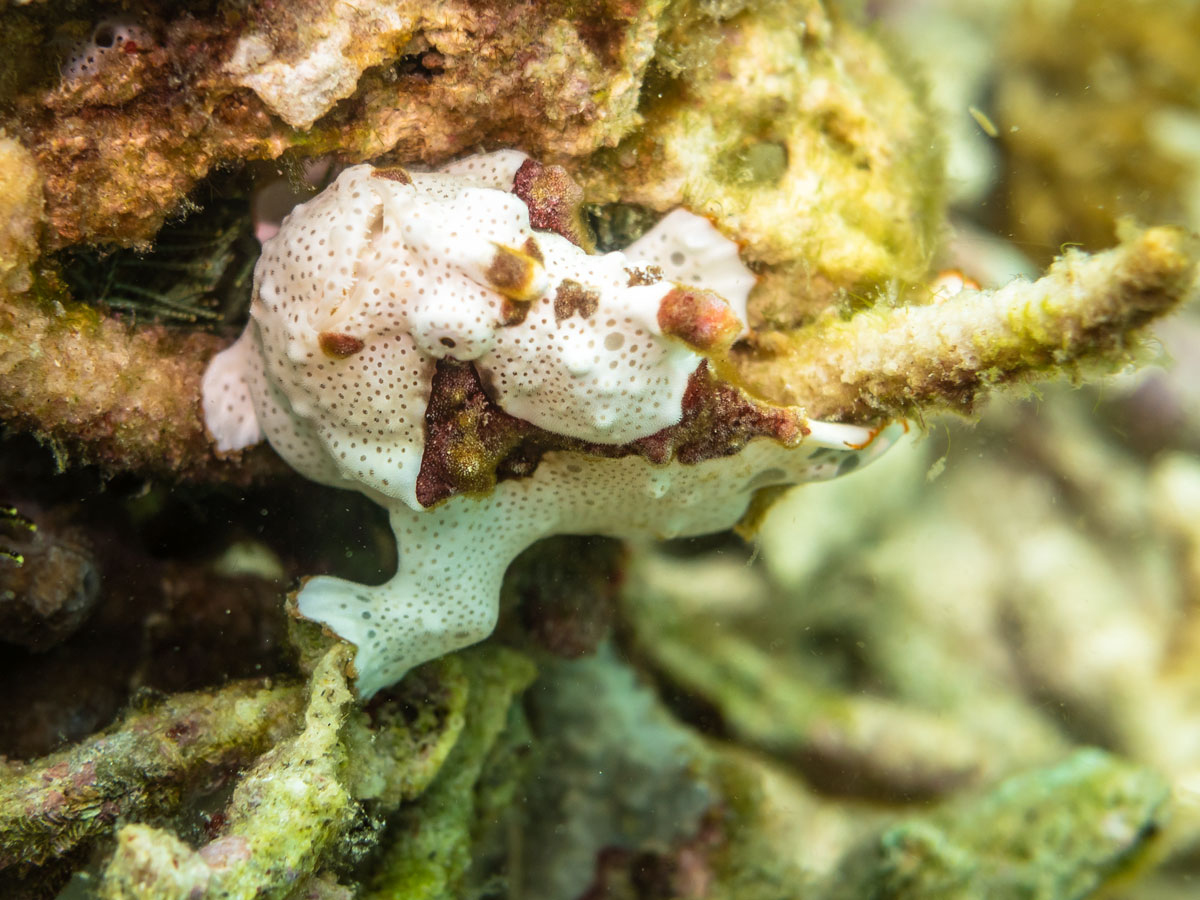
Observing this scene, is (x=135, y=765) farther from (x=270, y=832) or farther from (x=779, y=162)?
(x=779, y=162)

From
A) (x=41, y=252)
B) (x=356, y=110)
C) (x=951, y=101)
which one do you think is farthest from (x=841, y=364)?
(x=951, y=101)

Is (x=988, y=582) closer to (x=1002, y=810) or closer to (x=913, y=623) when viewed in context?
(x=913, y=623)

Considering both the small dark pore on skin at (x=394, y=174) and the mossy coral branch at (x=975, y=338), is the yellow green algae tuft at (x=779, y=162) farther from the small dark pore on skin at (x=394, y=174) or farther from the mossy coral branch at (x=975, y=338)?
the small dark pore on skin at (x=394, y=174)

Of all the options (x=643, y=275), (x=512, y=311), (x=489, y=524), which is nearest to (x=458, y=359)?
(x=512, y=311)

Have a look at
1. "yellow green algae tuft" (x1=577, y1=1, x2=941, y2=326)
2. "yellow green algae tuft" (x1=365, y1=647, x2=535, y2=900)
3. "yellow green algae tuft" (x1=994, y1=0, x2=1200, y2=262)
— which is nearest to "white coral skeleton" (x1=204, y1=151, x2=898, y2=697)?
"yellow green algae tuft" (x1=577, y1=1, x2=941, y2=326)

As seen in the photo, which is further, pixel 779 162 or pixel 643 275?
pixel 779 162

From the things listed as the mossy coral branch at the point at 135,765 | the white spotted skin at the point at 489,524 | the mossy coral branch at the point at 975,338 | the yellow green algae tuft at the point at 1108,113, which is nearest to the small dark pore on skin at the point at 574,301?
the white spotted skin at the point at 489,524
